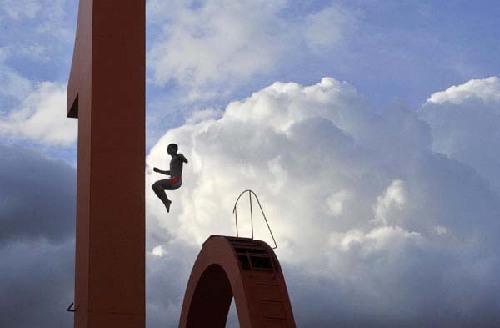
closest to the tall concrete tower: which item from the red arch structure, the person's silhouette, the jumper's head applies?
the jumper's head

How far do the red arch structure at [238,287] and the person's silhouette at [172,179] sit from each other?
1.42 meters

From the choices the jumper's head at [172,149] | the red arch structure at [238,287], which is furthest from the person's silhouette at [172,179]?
the red arch structure at [238,287]

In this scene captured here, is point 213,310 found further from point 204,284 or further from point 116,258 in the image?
point 116,258

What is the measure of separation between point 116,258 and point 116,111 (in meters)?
2.69

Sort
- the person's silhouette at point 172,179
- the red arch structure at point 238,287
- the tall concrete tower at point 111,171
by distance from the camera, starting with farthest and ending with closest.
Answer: the person's silhouette at point 172,179, the red arch structure at point 238,287, the tall concrete tower at point 111,171

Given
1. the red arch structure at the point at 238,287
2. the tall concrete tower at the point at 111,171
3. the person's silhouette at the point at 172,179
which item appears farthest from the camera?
the person's silhouette at the point at 172,179

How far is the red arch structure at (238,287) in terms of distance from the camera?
54.4 feet

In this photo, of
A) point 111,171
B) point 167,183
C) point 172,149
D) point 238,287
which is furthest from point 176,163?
point 238,287

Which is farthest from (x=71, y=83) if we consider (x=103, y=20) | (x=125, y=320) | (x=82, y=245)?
(x=125, y=320)

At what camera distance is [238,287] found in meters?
17.1

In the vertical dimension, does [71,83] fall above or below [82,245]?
above

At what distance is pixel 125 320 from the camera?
16016mm

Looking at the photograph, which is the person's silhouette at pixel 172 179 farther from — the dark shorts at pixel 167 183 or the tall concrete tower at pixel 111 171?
the tall concrete tower at pixel 111 171

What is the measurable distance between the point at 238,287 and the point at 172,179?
264cm
